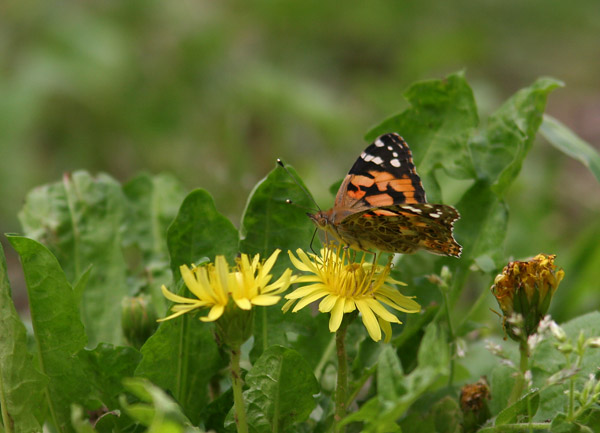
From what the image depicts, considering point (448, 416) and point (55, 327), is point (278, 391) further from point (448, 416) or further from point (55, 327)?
point (55, 327)

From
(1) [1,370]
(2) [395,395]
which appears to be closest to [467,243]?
(2) [395,395]

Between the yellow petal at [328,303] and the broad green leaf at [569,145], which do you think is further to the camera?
the broad green leaf at [569,145]

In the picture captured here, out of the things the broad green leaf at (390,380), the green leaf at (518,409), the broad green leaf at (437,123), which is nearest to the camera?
the broad green leaf at (390,380)

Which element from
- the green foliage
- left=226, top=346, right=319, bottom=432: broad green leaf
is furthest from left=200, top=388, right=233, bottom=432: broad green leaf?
left=226, top=346, right=319, bottom=432: broad green leaf

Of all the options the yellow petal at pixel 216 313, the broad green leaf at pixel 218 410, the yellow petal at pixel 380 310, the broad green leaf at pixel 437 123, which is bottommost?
the broad green leaf at pixel 218 410

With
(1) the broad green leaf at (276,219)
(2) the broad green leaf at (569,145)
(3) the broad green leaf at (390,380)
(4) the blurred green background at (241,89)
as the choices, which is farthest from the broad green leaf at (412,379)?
(4) the blurred green background at (241,89)

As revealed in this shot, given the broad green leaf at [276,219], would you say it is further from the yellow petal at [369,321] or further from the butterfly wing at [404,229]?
the yellow petal at [369,321]

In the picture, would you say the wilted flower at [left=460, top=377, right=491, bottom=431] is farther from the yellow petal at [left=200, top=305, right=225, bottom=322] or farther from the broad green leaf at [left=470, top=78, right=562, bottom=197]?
the yellow petal at [left=200, top=305, right=225, bottom=322]
